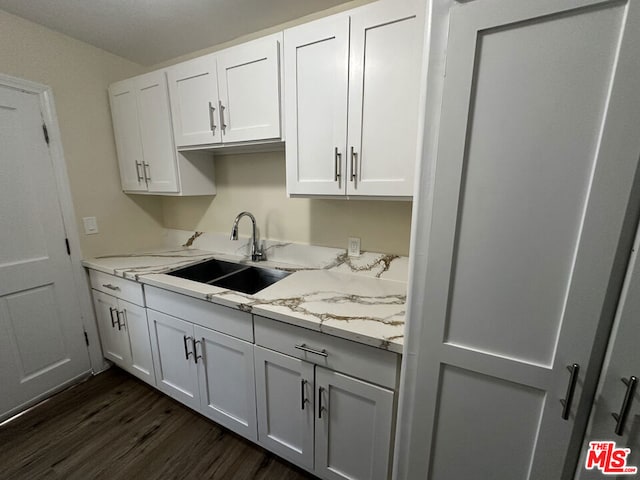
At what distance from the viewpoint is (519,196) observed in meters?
0.66

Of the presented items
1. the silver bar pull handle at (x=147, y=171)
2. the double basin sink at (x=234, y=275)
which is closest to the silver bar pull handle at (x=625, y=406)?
the double basin sink at (x=234, y=275)

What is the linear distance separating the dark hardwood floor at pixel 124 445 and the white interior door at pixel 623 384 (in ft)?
4.09

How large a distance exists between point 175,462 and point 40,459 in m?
0.72

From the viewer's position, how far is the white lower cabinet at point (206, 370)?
1344 mm

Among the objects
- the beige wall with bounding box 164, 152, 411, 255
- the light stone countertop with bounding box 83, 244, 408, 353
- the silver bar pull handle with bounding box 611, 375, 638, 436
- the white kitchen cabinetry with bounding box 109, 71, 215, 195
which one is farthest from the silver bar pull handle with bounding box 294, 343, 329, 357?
the white kitchen cabinetry with bounding box 109, 71, 215, 195

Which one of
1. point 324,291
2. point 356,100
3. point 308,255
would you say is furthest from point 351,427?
point 356,100

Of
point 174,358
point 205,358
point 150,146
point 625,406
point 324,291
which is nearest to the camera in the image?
point 625,406

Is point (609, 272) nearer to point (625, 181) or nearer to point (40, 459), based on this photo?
point (625, 181)

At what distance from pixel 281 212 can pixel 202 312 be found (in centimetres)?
81

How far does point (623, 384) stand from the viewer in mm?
644

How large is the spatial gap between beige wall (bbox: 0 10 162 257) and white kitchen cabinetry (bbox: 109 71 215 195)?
10 centimetres

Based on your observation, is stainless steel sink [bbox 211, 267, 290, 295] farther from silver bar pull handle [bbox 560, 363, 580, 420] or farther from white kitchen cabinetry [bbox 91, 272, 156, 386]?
silver bar pull handle [bbox 560, 363, 580, 420]

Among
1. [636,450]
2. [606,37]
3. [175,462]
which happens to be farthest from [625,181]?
[175,462]

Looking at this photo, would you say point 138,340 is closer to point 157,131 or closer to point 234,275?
point 234,275
